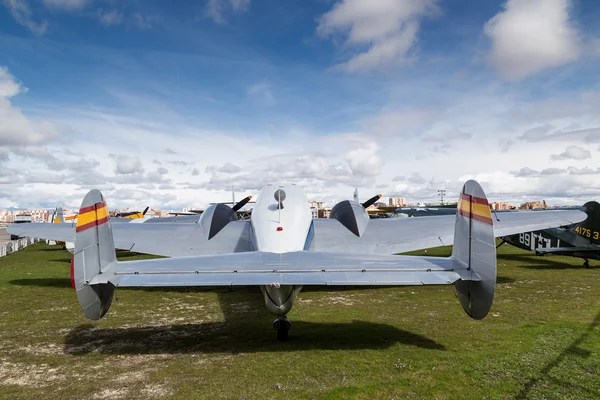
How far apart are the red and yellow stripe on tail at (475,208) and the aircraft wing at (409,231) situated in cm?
522

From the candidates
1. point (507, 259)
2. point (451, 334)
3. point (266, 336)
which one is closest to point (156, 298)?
point (266, 336)

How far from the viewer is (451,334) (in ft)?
24.1

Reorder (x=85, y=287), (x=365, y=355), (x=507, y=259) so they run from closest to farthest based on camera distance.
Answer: (x=85, y=287) < (x=365, y=355) < (x=507, y=259)

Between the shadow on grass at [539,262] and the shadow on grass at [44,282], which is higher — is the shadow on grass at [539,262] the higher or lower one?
the lower one

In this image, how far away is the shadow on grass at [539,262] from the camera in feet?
53.5

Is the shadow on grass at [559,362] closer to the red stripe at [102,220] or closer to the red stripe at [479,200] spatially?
the red stripe at [479,200]

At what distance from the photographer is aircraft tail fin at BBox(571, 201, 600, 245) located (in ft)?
50.6

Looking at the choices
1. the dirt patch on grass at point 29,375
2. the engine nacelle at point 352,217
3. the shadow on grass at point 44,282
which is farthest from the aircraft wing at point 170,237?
the dirt patch on grass at point 29,375

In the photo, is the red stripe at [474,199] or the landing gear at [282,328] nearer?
the red stripe at [474,199]

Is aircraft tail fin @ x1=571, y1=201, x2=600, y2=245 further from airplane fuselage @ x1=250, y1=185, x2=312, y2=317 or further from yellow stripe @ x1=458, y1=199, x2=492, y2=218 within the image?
yellow stripe @ x1=458, y1=199, x2=492, y2=218

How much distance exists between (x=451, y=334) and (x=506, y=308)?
2.96 metres

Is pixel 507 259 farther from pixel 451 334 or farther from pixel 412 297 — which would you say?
pixel 451 334

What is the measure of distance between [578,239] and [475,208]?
47.5 ft

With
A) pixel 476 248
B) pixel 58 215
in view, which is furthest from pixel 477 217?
pixel 58 215
